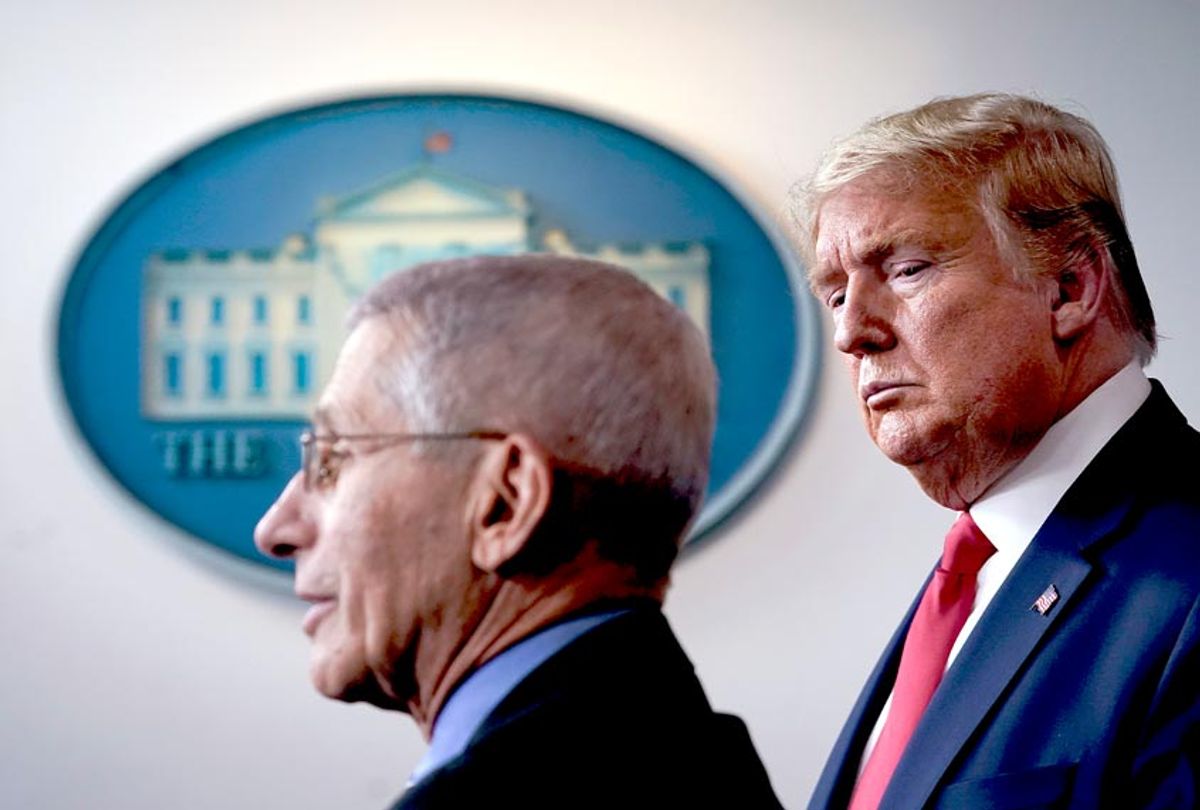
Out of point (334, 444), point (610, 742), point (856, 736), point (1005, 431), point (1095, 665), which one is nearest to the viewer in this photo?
point (610, 742)

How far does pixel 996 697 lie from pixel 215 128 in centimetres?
179

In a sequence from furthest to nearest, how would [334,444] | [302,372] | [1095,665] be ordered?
1. [302,372]
2. [1095,665]
3. [334,444]

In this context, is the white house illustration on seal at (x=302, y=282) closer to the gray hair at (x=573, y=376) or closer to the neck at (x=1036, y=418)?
the neck at (x=1036, y=418)

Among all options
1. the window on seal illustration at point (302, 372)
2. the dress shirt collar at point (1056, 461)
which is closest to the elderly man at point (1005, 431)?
the dress shirt collar at point (1056, 461)

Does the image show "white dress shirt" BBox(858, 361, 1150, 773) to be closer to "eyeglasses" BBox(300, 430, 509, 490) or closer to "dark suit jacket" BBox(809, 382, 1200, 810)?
"dark suit jacket" BBox(809, 382, 1200, 810)

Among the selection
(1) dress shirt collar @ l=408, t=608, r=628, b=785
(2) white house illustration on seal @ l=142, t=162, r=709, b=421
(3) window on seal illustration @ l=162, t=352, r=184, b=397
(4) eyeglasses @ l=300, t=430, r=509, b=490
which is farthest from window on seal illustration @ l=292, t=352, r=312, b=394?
(1) dress shirt collar @ l=408, t=608, r=628, b=785

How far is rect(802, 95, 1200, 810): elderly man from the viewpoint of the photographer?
124 cm

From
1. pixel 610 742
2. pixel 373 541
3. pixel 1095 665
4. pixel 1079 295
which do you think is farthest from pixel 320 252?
pixel 610 742

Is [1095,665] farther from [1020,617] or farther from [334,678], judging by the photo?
[334,678]

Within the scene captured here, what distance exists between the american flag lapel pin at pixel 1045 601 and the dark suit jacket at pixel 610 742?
463 mm

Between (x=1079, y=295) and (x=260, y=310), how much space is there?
1567mm

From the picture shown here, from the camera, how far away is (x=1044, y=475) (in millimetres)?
1355

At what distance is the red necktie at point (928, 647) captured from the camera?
1.36 metres

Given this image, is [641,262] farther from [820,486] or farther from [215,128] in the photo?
[215,128]
